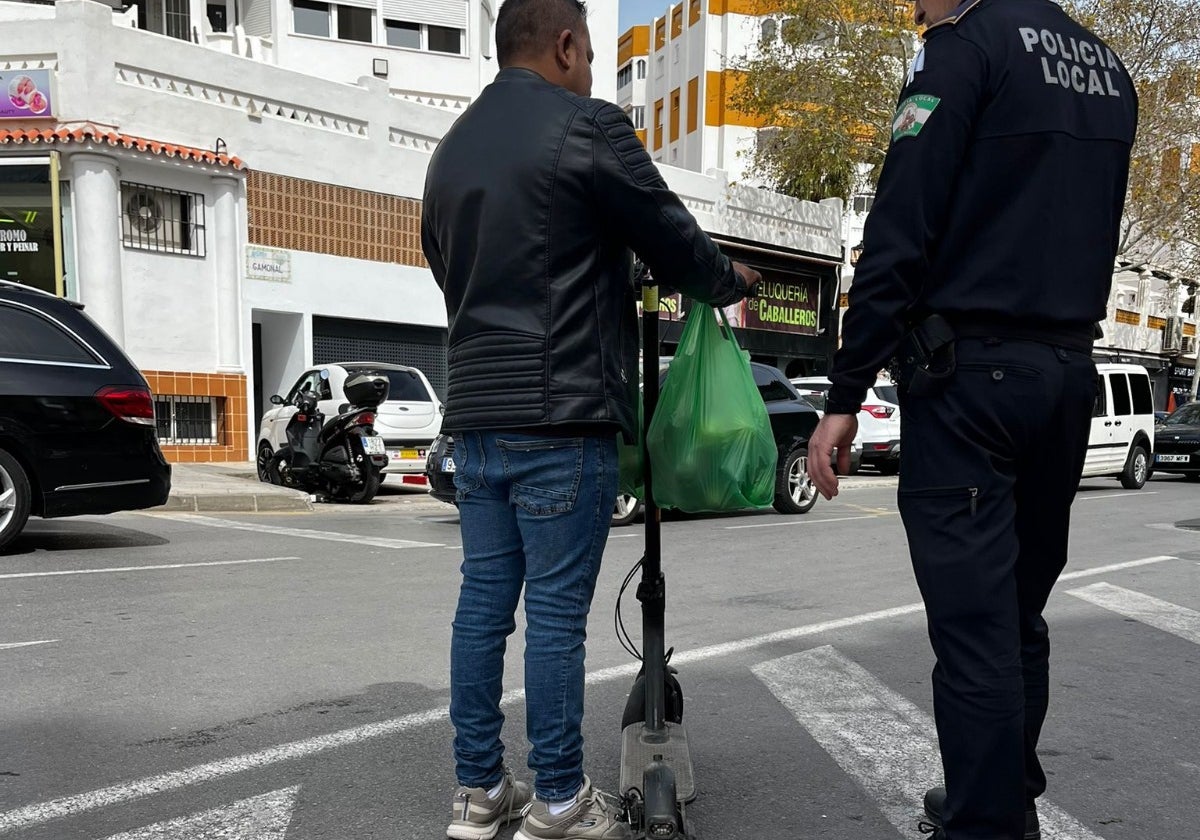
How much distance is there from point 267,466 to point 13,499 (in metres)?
6.54

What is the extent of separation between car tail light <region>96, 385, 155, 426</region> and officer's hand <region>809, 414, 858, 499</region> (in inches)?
233

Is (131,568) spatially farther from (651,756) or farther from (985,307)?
(985,307)

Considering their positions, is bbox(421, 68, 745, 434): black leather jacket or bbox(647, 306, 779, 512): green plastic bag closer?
bbox(421, 68, 745, 434): black leather jacket

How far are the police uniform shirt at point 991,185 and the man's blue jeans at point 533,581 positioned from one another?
0.73 metres

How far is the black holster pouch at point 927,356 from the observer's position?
2234mm

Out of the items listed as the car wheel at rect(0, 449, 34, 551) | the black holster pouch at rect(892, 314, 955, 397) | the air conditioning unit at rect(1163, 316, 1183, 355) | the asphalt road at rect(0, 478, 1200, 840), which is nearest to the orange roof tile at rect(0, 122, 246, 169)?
the asphalt road at rect(0, 478, 1200, 840)

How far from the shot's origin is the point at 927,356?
89.2 inches

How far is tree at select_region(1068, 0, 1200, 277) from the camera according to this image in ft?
67.9

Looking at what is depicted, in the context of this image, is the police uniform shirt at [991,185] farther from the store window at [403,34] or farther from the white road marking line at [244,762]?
the store window at [403,34]

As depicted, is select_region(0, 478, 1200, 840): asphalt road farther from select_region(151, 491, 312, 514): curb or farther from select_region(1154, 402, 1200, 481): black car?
select_region(1154, 402, 1200, 481): black car

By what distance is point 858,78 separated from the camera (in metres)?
21.2

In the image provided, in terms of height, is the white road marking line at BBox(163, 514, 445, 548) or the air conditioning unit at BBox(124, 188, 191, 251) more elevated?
the air conditioning unit at BBox(124, 188, 191, 251)

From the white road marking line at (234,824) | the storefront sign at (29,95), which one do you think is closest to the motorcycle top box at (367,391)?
the storefront sign at (29,95)

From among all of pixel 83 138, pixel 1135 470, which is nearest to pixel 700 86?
pixel 1135 470
